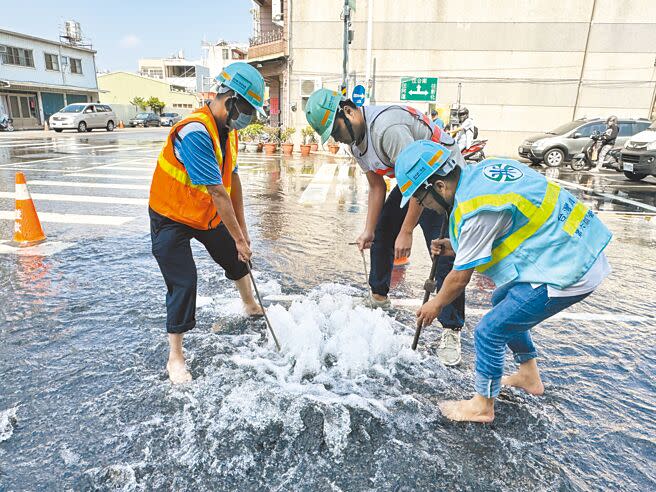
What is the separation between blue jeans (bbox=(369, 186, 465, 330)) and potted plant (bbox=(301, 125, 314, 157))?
592 inches

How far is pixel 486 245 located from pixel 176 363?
197cm

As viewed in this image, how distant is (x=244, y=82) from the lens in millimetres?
2574

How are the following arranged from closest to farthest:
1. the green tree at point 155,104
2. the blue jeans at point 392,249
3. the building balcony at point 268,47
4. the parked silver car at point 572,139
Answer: the blue jeans at point 392,249
the parked silver car at point 572,139
the building balcony at point 268,47
the green tree at point 155,104

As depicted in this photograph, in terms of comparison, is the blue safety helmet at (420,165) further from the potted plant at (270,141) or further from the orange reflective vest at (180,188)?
the potted plant at (270,141)

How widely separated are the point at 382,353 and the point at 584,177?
1351 cm

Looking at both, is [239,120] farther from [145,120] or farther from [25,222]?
[145,120]

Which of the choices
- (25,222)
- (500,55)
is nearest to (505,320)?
(25,222)

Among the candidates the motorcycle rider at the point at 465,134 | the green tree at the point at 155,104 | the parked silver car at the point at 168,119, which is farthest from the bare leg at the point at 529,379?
the green tree at the point at 155,104

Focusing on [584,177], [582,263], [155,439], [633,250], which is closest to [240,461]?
[155,439]

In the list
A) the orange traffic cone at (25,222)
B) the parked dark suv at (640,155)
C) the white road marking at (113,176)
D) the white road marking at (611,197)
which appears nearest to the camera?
the orange traffic cone at (25,222)

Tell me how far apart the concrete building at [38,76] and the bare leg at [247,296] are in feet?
117

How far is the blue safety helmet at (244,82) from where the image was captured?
2572 mm

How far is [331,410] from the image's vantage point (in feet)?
8.20

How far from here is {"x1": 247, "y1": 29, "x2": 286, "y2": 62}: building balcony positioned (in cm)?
2050
